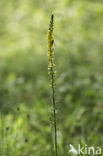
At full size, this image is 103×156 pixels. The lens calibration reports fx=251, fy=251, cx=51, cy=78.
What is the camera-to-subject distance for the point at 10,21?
523 cm

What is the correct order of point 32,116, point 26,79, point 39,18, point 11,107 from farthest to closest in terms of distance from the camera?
point 26,79 < point 39,18 < point 11,107 < point 32,116

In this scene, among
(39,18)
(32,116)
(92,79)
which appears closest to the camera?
(32,116)

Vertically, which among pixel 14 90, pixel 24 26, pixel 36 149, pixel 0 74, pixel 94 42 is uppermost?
pixel 24 26

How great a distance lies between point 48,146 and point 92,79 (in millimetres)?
1144

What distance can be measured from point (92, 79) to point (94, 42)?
5.41 ft

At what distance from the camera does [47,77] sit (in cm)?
430

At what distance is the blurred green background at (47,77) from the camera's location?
8.24 ft

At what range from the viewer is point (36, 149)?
234cm

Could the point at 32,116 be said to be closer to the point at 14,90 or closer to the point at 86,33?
the point at 14,90

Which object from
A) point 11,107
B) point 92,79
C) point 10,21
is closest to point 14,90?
point 11,107

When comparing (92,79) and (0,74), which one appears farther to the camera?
(0,74)

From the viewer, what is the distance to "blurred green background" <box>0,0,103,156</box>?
2.51 metres

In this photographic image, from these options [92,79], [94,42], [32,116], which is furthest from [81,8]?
[32,116]

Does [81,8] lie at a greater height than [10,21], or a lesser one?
lesser
